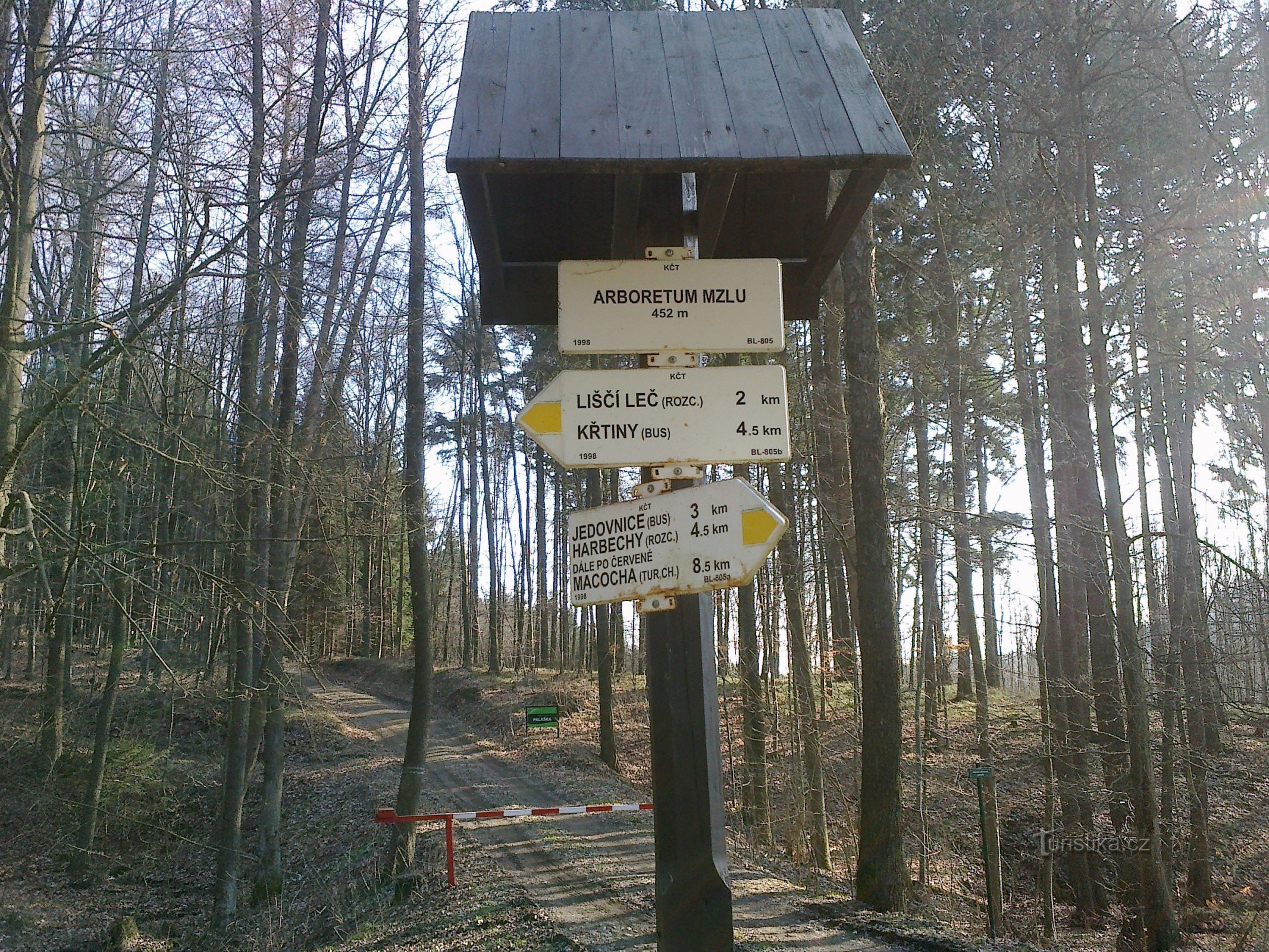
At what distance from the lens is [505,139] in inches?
128

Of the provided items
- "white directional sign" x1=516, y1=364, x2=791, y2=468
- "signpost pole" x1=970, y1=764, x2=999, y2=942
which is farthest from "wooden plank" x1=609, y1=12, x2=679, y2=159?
"signpost pole" x1=970, y1=764, x2=999, y2=942

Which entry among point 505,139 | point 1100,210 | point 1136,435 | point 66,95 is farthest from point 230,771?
point 1136,435

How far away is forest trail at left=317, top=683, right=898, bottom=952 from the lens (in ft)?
22.3

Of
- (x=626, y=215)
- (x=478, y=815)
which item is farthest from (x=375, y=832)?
(x=626, y=215)

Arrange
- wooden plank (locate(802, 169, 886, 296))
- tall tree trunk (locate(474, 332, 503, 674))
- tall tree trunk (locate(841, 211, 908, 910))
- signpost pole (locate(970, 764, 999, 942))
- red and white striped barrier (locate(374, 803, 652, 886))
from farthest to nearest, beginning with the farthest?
tall tree trunk (locate(474, 332, 503, 674)) < red and white striped barrier (locate(374, 803, 652, 886)) < signpost pole (locate(970, 764, 999, 942)) < tall tree trunk (locate(841, 211, 908, 910)) < wooden plank (locate(802, 169, 886, 296))

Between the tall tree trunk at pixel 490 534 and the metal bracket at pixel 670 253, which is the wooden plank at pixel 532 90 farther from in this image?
the tall tree trunk at pixel 490 534

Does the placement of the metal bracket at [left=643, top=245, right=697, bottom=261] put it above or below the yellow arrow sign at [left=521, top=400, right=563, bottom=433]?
above

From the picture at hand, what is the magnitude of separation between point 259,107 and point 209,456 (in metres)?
4.27

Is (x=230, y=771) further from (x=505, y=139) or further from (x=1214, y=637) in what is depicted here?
(x=1214, y=637)

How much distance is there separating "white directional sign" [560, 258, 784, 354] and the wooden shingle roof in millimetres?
369

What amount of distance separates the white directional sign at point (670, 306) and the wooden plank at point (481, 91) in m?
0.52

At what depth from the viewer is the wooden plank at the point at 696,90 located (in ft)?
10.7

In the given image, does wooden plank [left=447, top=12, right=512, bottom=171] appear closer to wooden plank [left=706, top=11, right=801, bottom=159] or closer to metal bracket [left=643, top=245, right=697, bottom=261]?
metal bracket [left=643, top=245, right=697, bottom=261]

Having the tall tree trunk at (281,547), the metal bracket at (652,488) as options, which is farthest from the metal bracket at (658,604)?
the tall tree trunk at (281,547)
